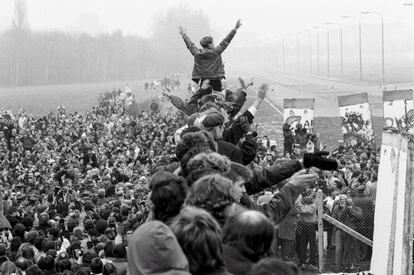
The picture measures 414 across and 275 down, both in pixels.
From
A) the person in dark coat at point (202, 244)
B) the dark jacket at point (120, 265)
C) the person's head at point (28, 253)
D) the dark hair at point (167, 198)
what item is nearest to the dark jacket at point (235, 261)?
the person in dark coat at point (202, 244)

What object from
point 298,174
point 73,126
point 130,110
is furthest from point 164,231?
point 130,110

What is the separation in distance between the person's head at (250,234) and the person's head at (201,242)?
0.17 m

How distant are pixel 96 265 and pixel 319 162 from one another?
130 inches

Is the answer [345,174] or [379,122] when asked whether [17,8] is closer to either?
[379,122]

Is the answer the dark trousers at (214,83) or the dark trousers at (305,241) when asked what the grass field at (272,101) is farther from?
the dark trousers at (305,241)

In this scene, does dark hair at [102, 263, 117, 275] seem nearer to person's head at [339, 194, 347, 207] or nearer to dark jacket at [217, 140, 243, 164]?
dark jacket at [217, 140, 243, 164]

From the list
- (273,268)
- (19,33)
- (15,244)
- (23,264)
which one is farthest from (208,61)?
(19,33)

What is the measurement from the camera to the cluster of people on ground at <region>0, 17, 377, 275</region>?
16.0 ft

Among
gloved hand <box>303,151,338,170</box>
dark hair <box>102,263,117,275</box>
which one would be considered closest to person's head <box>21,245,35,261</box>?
dark hair <box>102,263,117,275</box>

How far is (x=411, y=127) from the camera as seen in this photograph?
21.8 meters

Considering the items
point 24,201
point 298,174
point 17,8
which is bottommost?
point 24,201

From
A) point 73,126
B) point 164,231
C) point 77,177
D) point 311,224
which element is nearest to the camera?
point 164,231

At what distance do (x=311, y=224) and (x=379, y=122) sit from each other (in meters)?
33.8

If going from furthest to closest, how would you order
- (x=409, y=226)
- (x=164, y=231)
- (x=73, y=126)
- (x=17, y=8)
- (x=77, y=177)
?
1. (x=17, y=8)
2. (x=73, y=126)
3. (x=77, y=177)
4. (x=409, y=226)
5. (x=164, y=231)
